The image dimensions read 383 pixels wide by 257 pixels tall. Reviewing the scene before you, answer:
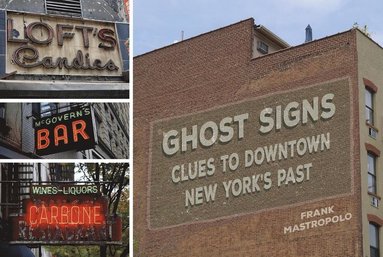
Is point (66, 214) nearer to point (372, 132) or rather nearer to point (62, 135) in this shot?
point (62, 135)

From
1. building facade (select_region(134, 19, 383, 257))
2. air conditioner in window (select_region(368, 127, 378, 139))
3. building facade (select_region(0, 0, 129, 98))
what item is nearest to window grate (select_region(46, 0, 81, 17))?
building facade (select_region(0, 0, 129, 98))

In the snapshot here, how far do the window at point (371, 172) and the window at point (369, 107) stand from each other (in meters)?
1.51

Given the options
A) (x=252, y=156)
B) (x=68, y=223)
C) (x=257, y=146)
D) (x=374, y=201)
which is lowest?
(x=68, y=223)

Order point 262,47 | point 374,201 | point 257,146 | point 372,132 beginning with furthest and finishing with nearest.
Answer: point 262,47 < point 257,146 < point 372,132 < point 374,201

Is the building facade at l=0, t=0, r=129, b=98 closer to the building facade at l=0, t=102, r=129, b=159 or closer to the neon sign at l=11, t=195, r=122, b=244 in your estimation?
the building facade at l=0, t=102, r=129, b=159

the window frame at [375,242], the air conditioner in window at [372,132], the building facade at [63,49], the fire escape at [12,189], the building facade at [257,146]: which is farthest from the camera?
the air conditioner in window at [372,132]

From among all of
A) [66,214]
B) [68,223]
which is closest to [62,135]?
[66,214]

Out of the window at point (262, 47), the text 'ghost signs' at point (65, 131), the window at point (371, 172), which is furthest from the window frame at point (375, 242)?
the text 'ghost signs' at point (65, 131)

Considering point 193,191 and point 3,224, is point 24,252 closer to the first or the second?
point 3,224

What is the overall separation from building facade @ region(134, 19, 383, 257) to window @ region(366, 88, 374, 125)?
4cm

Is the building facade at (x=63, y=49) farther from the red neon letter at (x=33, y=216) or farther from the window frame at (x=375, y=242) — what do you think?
the window frame at (x=375, y=242)

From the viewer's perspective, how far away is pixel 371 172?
39125 mm

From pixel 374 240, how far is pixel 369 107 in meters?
5.65

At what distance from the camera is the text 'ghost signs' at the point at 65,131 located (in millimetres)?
18969
